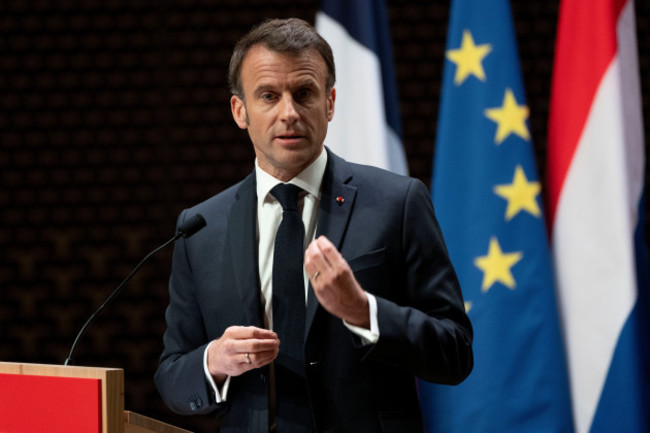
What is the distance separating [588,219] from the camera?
2.79 meters

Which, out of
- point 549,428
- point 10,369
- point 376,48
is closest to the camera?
point 10,369

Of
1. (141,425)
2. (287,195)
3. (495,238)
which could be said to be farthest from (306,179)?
(495,238)

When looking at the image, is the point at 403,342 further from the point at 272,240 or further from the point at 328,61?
the point at 328,61

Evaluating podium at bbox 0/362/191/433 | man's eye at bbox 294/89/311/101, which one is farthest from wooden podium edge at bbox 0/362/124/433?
man's eye at bbox 294/89/311/101

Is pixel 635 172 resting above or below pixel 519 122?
below

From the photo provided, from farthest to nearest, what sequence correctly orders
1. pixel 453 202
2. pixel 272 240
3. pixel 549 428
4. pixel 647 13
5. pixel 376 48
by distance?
1. pixel 647 13
2. pixel 376 48
3. pixel 453 202
4. pixel 549 428
5. pixel 272 240

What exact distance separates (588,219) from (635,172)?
281 mm

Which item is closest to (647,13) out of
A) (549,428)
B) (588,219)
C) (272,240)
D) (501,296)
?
(588,219)

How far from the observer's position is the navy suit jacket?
149cm

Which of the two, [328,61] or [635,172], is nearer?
[328,61]

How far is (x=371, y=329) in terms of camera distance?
140 centimetres

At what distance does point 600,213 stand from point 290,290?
64.8 inches

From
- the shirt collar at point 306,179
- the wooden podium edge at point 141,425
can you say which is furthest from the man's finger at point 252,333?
the shirt collar at point 306,179

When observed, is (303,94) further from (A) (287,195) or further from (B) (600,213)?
(B) (600,213)
